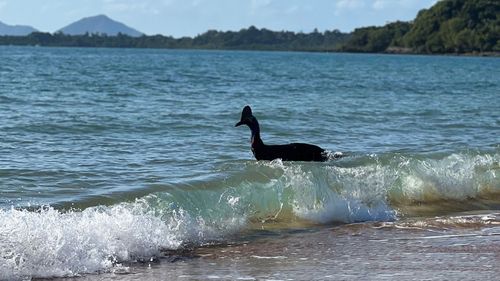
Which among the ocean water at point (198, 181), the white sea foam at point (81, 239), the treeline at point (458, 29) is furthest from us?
the treeline at point (458, 29)

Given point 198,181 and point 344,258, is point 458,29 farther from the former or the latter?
point 344,258

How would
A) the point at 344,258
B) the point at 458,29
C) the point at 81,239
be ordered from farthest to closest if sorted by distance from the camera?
1. the point at 458,29
2. the point at 344,258
3. the point at 81,239

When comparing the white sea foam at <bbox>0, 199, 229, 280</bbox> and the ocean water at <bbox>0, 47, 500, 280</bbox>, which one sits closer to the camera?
the white sea foam at <bbox>0, 199, 229, 280</bbox>

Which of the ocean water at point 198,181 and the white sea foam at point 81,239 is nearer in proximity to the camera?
the white sea foam at point 81,239

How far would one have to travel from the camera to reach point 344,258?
979cm

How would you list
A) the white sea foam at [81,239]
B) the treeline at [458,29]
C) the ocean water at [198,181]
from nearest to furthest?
the white sea foam at [81,239]
the ocean water at [198,181]
the treeline at [458,29]

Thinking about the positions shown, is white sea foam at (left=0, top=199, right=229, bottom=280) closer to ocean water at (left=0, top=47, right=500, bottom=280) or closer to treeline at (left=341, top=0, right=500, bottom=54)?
ocean water at (left=0, top=47, right=500, bottom=280)

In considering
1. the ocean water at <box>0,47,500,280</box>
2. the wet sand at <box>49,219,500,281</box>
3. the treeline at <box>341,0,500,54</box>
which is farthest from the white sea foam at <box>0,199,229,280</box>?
the treeline at <box>341,0,500,54</box>

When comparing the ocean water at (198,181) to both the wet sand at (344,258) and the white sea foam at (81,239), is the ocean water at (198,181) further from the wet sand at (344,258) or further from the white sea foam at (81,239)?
the wet sand at (344,258)

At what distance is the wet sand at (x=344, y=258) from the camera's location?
8969mm

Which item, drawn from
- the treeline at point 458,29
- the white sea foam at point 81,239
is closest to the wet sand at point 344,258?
the white sea foam at point 81,239

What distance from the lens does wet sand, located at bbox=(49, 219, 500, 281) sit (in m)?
8.97

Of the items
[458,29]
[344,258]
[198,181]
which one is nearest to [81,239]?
[344,258]

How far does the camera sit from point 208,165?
1544 centimetres
